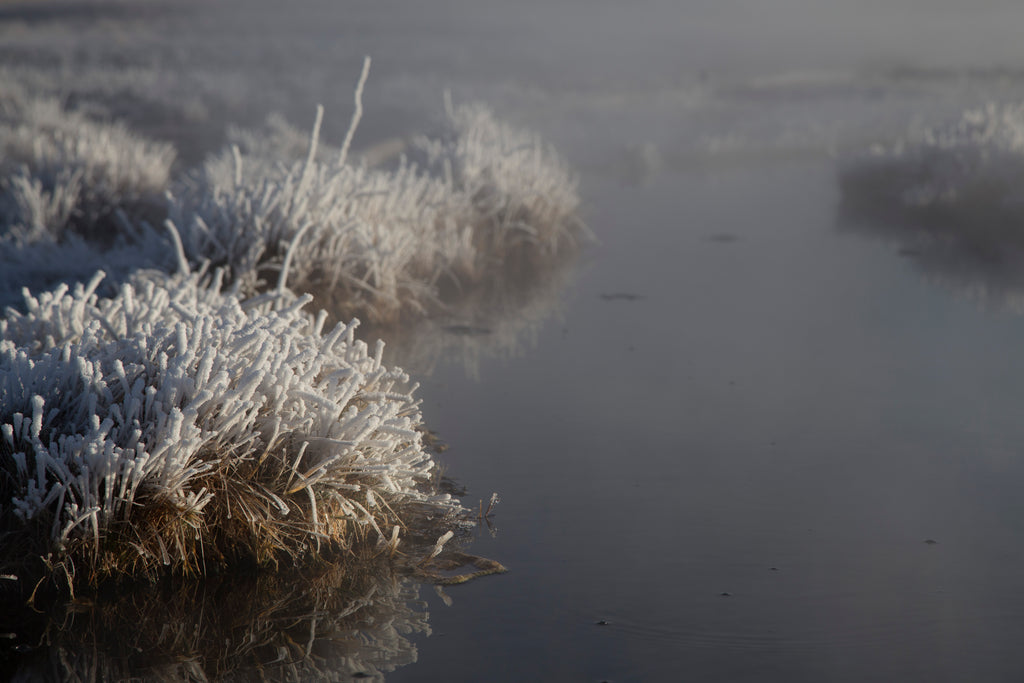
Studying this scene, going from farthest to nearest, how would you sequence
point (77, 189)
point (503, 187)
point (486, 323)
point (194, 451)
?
point (503, 187) → point (77, 189) → point (486, 323) → point (194, 451)

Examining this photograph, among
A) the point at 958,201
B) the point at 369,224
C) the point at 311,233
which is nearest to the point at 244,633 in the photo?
the point at 311,233

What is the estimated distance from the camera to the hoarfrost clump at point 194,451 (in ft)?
9.55

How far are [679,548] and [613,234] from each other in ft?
24.5

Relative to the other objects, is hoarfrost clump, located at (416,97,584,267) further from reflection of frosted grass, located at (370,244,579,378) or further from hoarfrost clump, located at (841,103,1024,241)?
hoarfrost clump, located at (841,103,1024,241)

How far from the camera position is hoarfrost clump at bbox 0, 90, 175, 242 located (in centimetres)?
783

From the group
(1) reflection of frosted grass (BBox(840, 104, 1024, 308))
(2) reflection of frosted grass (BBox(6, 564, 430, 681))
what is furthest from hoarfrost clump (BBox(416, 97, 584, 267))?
(2) reflection of frosted grass (BBox(6, 564, 430, 681))

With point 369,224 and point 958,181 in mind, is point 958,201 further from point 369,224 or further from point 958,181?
point 369,224

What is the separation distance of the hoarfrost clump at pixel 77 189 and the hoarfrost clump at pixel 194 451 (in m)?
4.32

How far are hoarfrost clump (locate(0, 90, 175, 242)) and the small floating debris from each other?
3.67m

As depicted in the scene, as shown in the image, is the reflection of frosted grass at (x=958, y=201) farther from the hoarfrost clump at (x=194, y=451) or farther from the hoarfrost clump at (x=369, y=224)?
the hoarfrost clump at (x=194, y=451)

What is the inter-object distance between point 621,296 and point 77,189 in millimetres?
4363

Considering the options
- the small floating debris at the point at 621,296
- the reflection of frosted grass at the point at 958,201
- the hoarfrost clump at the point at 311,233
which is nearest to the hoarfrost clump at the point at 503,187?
the small floating debris at the point at 621,296

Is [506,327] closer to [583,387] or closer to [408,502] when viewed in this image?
[583,387]

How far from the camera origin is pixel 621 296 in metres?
7.84
